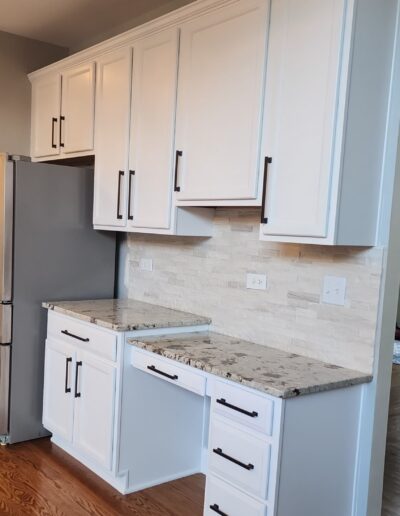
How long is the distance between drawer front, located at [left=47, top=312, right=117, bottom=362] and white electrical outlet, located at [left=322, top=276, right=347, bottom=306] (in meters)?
1.05

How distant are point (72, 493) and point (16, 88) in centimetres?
281

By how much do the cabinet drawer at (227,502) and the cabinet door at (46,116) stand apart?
8.23 ft

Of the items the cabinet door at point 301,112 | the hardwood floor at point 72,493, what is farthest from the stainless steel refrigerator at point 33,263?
the cabinet door at point 301,112

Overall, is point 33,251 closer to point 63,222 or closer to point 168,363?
point 63,222

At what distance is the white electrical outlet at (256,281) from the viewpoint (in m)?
2.56

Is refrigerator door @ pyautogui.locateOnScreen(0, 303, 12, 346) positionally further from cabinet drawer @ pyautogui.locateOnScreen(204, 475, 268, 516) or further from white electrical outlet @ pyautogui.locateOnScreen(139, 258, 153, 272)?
cabinet drawer @ pyautogui.locateOnScreen(204, 475, 268, 516)

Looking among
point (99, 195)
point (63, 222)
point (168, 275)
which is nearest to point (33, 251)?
point (63, 222)

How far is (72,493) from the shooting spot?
2637 millimetres

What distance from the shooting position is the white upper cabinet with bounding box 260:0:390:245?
6.21 ft

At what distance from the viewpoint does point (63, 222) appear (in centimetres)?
327

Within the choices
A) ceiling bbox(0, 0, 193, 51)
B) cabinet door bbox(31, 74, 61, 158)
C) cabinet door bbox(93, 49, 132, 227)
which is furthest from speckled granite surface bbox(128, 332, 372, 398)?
ceiling bbox(0, 0, 193, 51)

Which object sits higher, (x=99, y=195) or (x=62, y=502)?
(x=99, y=195)

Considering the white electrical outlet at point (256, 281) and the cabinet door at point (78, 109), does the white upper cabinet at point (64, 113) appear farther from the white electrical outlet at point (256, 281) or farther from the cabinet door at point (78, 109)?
the white electrical outlet at point (256, 281)

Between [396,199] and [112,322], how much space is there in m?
1.45
